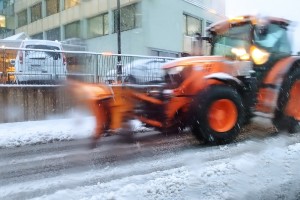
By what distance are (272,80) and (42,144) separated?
4540mm

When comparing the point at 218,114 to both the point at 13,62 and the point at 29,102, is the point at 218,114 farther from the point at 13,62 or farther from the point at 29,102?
the point at 13,62

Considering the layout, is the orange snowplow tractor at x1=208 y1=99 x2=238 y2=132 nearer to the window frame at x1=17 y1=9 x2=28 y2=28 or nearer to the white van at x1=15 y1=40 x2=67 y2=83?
the white van at x1=15 y1=40 x2=67 y2=83

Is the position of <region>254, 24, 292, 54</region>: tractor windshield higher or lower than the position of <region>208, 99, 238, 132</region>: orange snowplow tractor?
higher

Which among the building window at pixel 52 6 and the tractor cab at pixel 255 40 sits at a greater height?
the building window at pixel 52 6

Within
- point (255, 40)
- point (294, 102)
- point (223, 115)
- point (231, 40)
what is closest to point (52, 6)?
point (231, 40)

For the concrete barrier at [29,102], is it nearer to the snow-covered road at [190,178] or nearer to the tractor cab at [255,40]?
the snow-covered road at [190,178]

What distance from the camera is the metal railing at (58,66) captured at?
32.6 feet

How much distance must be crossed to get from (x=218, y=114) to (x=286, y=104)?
1.72 m

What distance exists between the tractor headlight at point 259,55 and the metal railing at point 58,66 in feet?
9.50

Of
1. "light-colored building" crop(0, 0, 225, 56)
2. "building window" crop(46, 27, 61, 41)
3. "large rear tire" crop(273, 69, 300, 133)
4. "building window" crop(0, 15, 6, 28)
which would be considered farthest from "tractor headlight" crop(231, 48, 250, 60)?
"building window" crop(0, 15, 6, 28)

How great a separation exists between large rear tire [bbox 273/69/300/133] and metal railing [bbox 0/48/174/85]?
331 centimetres

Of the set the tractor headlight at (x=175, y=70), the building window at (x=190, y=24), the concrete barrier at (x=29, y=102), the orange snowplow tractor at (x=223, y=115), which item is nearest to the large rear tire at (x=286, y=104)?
the orange snowplow tractor at (x=223, y=115)

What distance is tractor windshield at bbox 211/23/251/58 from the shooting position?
7.23 meters

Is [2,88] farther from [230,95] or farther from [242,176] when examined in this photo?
[242,176]
